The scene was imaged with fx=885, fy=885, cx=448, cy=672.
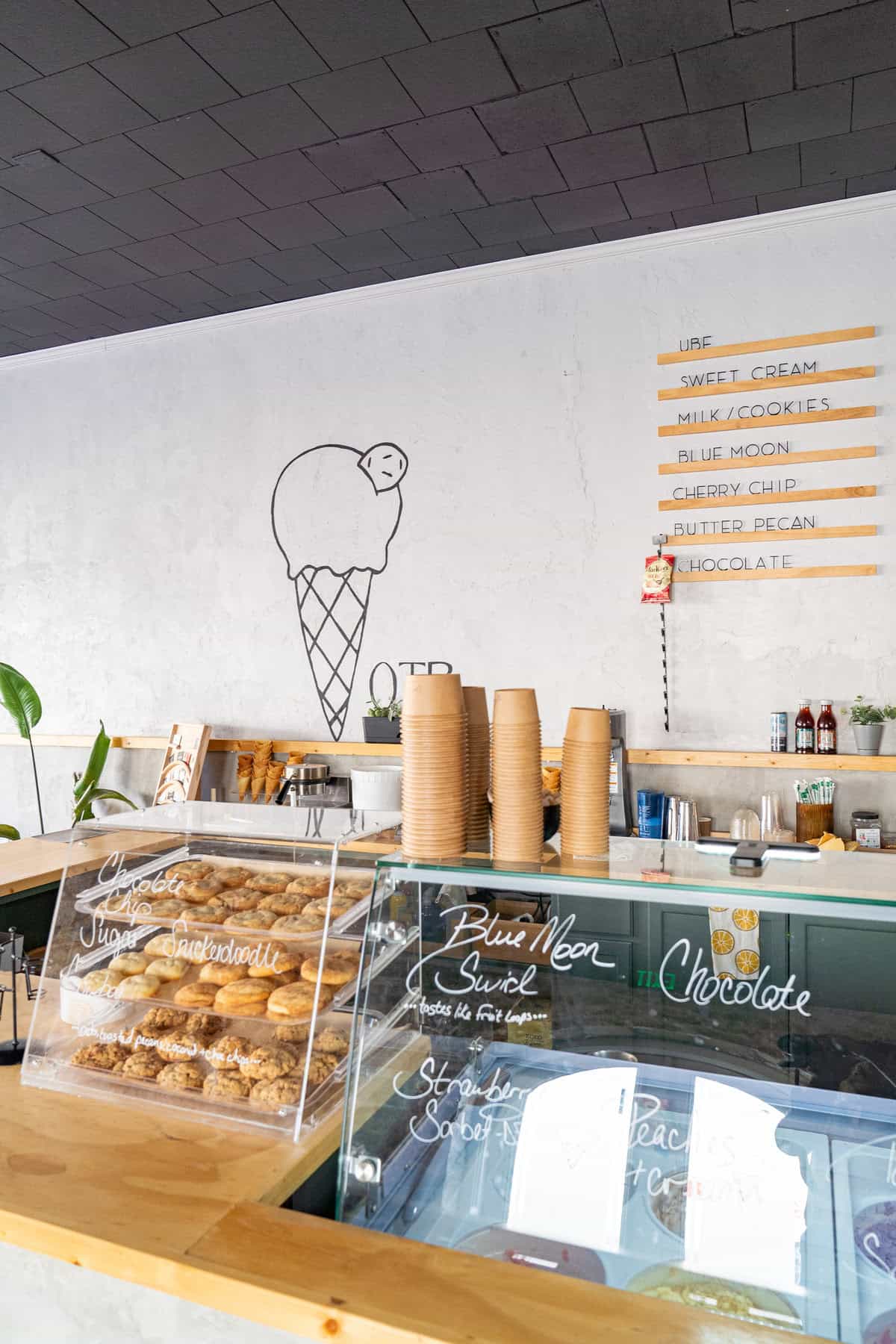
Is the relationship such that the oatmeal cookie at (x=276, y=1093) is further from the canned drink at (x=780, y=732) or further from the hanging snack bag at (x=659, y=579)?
the hanging snack bag at (x=659, y=579)

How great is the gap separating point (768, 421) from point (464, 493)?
4.52ft

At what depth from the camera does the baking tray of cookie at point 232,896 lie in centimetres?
140

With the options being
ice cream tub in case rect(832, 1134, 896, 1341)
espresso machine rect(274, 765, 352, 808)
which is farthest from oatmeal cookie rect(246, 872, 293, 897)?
espresso machine rect(274, 765, 352, 808)

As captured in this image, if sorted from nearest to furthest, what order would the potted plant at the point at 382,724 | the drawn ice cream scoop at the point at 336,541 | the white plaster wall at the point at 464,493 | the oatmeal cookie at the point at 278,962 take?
the oatmeal cookie at the point at 278,962, the white plaster wall at the point at 464,493, the potted plant at the point at 382,724, the drawn ice cream scoop at the point at 336,541

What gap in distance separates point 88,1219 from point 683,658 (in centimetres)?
317

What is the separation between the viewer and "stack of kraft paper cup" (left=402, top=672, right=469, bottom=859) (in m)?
1.27

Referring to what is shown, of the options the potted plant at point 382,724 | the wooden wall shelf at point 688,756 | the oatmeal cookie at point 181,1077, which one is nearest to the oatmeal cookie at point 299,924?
the oatmeal cookie at point 181,1077

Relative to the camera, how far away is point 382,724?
4.11 m

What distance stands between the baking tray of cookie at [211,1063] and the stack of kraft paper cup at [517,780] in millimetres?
398

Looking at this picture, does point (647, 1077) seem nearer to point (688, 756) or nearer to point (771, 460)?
point (688, 756)

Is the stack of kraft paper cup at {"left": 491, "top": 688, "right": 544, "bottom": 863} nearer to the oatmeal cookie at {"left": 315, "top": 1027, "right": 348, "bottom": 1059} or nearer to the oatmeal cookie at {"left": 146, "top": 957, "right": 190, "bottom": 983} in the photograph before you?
the oatmeal cookie at {"left": 315, "top": 1027, "right": 348, "bottom": 1059}

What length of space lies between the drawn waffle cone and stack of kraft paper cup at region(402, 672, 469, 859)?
3151 millimetres

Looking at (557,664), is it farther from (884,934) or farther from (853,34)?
(884,934)

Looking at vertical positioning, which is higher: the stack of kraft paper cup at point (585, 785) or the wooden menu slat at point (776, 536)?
the wooden menu slat at point (776, 536)
